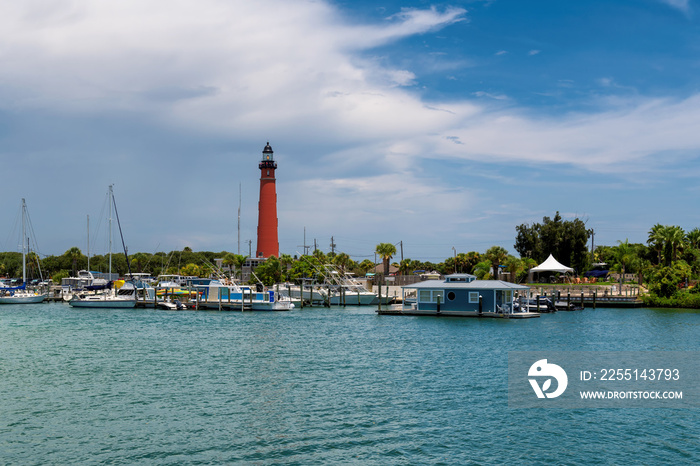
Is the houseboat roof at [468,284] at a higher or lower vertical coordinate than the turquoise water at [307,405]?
higher

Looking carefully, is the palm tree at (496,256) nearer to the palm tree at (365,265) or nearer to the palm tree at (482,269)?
the palm tree at (482,269)

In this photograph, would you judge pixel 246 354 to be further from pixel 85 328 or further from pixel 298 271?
pixel 298 271

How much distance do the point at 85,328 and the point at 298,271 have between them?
62.1 meters

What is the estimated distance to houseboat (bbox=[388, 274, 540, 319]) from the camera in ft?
202

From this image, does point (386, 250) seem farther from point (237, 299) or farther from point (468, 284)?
point (468, 284)

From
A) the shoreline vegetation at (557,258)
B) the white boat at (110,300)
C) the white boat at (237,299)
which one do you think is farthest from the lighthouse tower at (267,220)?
the white boat at (237,299)

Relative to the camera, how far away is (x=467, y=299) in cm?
6256

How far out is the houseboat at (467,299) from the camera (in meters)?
61.7

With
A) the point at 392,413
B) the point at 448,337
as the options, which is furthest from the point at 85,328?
the point at 392,413

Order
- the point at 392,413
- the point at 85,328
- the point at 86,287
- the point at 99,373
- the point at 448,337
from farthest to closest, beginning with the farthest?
the point at 86,287, the point at 85,328, the point at 448,337, the point at 99,373, the point at 392,413

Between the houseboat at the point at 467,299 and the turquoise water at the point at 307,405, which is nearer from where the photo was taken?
the turquoise water at the point at 307,405

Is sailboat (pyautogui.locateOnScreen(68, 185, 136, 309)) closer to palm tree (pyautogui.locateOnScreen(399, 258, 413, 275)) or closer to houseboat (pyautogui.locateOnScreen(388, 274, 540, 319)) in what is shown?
houseboat (pyautogui.locateOnScreen(388, 274, 540, 319))

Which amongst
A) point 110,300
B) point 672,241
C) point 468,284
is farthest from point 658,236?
point 110,300

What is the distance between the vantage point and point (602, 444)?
20.6m
